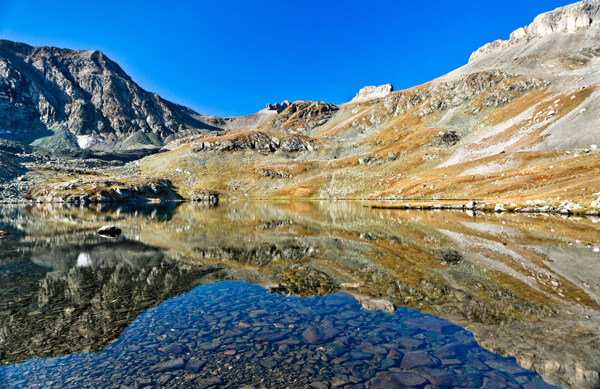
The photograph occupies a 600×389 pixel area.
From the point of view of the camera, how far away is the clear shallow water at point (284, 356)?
8680 mm

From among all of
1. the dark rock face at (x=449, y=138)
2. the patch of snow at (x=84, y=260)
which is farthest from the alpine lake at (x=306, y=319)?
the dark rock face at (x=449, y=138)

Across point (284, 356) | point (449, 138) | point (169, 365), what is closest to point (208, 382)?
point (169, 365)

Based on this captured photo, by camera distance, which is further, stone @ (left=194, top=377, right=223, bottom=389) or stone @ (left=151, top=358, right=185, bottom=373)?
stone @ (left=151, top=358, right=185, bottom=373)

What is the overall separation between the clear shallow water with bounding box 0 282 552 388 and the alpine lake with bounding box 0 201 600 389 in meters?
0.06

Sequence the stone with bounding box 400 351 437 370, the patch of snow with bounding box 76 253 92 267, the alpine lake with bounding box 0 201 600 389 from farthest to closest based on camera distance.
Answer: the patch of snow with bounding box 76 253 92 267 < the stone with bounding box 400 351 437 370 < the alpine lake with bounding box 0 201 600 389

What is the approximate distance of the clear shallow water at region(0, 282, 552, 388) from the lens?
868 centimetres

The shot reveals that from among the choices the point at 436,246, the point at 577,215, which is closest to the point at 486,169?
the point at 577,215

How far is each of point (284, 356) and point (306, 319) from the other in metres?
3.27

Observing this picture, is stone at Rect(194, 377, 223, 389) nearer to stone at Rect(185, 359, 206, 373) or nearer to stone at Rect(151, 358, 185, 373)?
stone at Rect(185, 359, 206, 373)

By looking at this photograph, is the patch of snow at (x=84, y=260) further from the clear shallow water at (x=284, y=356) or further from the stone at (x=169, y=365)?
the stone at (x=169, y=365)

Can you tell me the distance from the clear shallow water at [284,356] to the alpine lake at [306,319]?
59 mm

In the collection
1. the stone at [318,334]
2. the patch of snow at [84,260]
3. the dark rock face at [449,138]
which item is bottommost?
the patch of snow at [84,260]

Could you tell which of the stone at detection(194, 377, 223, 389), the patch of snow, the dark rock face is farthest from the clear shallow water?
the dark rock face

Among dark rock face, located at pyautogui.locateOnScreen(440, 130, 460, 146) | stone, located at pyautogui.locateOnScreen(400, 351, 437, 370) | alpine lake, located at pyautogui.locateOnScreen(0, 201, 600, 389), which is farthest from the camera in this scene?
dark rock face, located at pyautogui.locateOnScreen(440, 130, 460, 146)
